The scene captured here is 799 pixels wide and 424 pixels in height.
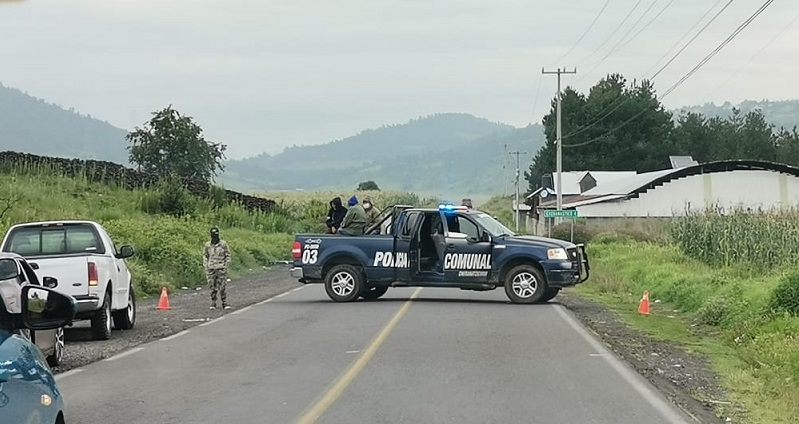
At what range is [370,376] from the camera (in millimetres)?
13500

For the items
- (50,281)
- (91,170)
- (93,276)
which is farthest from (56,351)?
(91,170)

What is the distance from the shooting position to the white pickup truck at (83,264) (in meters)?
17.6

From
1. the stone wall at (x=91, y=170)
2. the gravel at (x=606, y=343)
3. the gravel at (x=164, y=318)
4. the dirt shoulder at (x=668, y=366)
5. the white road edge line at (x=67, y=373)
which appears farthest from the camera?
the stone wall at (x=91, y=170)

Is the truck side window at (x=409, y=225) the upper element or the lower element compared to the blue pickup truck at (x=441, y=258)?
upper

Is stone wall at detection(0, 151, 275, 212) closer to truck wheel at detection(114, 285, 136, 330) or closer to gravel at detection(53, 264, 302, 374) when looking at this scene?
gravel at detection(53, 264, 302, 374)

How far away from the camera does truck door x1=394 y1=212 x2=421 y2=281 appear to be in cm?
2483

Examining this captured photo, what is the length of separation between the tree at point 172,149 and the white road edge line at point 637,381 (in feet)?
157

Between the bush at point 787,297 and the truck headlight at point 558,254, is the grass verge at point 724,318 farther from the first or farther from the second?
the truck headlight at point 558,254

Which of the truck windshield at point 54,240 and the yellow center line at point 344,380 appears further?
the truck windshield at point 54,240

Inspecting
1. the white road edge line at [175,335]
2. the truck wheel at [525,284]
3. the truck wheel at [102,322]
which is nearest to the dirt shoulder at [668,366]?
the truck wheel at [525,284]

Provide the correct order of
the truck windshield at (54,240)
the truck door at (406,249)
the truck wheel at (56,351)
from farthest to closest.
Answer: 1. the truck door at (406,249)
2. the truck windshield at (54,240)
3. the truck wheel at (56,351)

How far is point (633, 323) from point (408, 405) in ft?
37.6

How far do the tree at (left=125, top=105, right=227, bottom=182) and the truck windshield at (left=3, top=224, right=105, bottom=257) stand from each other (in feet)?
146

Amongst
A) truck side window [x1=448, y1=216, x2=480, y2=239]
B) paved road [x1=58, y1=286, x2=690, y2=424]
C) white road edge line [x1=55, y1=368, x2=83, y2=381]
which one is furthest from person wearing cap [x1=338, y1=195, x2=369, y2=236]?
white road edge line [x1=55, y1=368, x2=83, y2=381]
